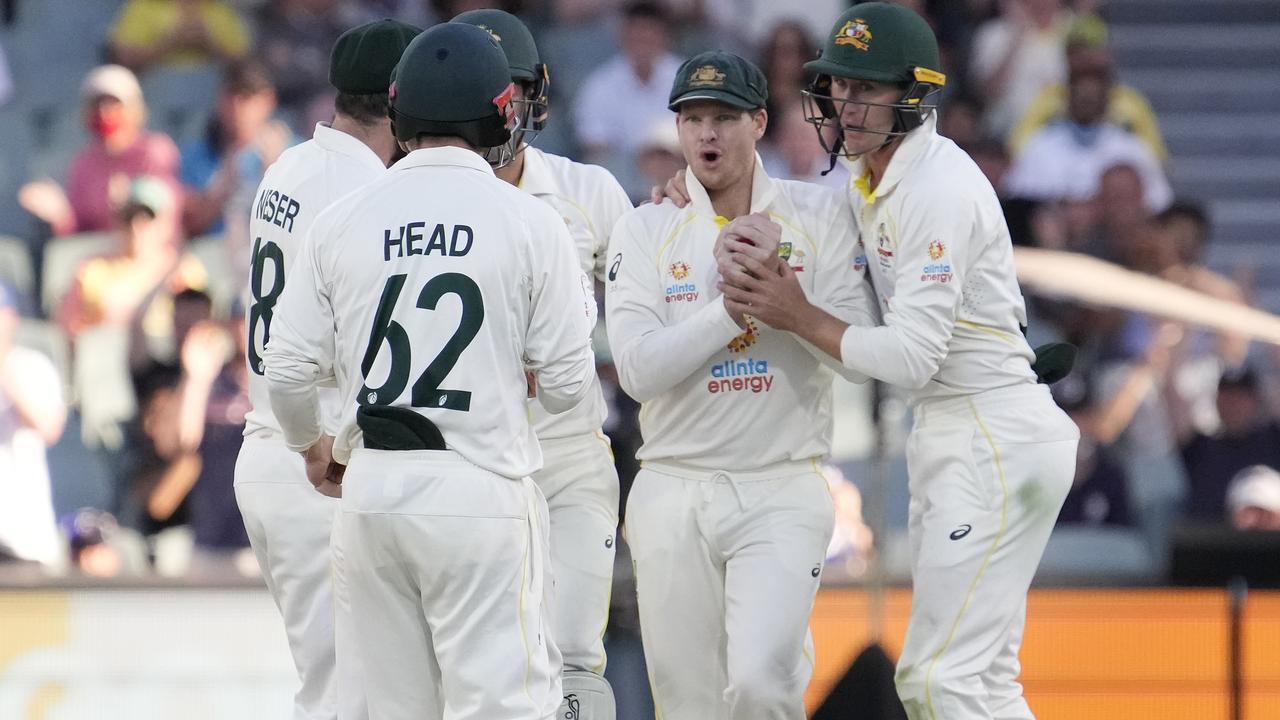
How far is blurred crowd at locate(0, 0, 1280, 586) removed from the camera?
7562mm

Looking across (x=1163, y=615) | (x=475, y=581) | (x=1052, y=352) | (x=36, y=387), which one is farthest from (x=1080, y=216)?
(x=475, y=581)

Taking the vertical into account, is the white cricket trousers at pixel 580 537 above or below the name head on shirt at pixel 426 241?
below

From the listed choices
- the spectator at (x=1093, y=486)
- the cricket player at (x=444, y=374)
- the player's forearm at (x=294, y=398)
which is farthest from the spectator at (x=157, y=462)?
the spectator at (x=1093, y=486)

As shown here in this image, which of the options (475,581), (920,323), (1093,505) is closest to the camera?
(475,581)

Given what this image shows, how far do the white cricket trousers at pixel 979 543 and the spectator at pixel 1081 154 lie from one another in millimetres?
4723

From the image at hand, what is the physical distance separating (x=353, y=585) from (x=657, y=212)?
64.8 inches

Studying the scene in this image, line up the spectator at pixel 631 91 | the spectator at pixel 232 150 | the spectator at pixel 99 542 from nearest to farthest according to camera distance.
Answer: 1. the spectator at pixel 99 542
2. the spectator at pixel 232 150
3. the spectator at pixel 631 91

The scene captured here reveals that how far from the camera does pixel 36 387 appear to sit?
843 centimetres

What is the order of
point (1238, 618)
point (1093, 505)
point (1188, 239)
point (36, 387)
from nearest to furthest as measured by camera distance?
point (1238, 618), point (1093, 505), point (36, 387), point (1188, 239)

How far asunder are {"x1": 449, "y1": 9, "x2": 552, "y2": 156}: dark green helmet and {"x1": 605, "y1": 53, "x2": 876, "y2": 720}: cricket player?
18.0 inches

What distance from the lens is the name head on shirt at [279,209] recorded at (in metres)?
5.00

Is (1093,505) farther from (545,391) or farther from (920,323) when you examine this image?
(545,391)

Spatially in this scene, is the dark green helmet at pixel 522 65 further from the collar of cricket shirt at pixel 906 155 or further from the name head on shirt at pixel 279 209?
the collar of cricket shirt at pixel 906 155

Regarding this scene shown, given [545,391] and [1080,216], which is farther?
Answer: [1080,216]
